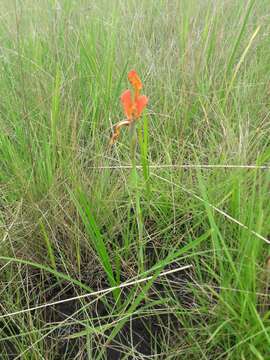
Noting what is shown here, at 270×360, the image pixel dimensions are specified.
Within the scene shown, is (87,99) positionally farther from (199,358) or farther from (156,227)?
(199,358)

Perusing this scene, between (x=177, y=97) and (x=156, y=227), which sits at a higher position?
(x=177, y=97)

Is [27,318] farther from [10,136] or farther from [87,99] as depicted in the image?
[87,99]

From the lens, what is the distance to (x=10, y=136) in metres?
1.08

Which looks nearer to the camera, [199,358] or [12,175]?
[199,358]

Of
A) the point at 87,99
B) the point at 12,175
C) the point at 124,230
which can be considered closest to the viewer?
the point at 124,230

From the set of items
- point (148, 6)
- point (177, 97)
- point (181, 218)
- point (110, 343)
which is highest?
point (148, 6)

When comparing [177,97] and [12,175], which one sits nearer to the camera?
[12,175]

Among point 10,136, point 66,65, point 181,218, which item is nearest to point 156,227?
point 181,218

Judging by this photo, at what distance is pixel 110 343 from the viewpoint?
0.71 metres

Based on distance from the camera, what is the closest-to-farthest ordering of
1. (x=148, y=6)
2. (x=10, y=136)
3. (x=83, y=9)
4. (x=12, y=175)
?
(x=12, y=175), (x=10, y=136), (x=83, y=9), (x=148, y=6)

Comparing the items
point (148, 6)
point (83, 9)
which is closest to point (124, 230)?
point (83, 9)

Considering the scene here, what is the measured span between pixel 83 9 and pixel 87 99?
599 mm

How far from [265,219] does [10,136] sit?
705 millimetres

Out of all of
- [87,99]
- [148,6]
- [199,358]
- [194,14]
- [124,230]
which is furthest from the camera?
[148,6]
